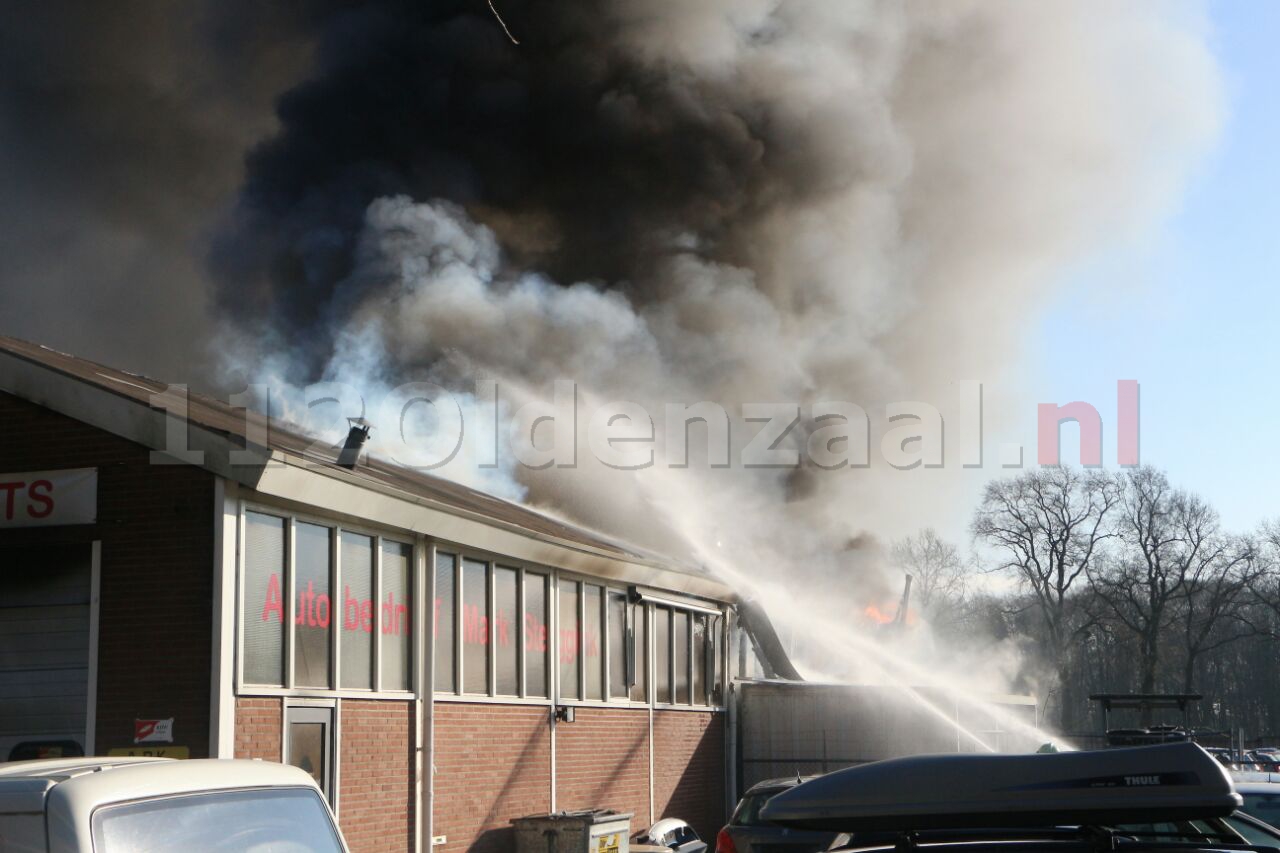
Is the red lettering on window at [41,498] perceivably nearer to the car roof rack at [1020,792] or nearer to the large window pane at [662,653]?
the car roof rack at [1020,792]

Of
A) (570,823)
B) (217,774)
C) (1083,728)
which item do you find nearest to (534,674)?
(570,823)

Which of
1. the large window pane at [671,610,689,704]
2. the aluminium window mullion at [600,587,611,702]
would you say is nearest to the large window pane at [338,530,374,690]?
the aluminium window mullion at [600,587,611,702]

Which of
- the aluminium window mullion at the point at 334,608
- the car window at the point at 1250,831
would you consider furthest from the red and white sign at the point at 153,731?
the car window at the point at 1250,831

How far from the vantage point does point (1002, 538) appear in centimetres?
5447

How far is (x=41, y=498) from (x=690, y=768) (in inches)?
413

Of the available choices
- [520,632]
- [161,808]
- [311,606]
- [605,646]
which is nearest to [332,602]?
[311,606]

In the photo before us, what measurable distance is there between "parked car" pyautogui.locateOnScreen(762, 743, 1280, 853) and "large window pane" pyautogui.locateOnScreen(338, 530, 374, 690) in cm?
777

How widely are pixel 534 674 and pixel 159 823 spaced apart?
10.5 meters

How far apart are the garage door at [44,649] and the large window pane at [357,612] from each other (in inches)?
79.7

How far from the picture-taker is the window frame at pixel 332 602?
32.8 feet

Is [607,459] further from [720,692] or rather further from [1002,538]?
[1002,538]

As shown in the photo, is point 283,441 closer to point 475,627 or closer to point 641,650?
point 475,627

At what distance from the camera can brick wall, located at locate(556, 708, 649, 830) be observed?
1502 centimetres

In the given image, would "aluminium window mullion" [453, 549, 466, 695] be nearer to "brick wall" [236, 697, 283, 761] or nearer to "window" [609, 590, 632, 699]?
"brick wall" [236, 697, 283, 761]
